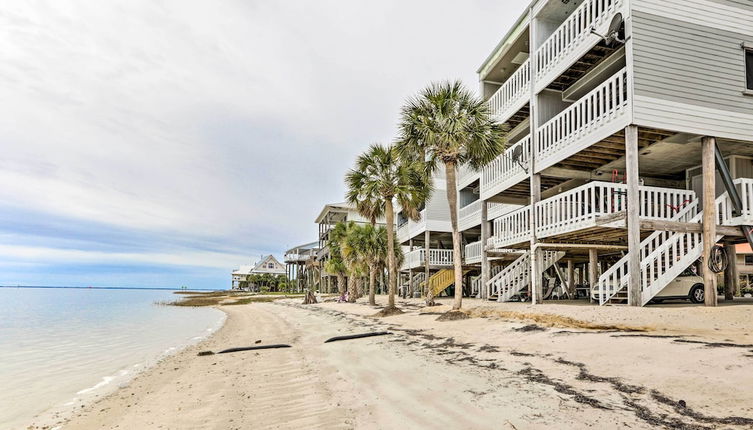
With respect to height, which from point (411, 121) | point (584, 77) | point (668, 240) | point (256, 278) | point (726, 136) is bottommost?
point (256, 278)

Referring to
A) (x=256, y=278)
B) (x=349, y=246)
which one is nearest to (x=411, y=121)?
(x=349, y=246)

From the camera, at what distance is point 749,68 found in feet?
39.7

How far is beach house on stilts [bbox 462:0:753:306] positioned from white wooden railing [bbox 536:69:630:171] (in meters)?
0.04

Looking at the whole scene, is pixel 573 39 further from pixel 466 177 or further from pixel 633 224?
pixel 466 177

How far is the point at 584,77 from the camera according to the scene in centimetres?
1472

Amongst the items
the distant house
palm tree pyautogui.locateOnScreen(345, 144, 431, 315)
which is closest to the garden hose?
palm tree pyautogui.locateOnScreen(345, 144, 431, 315)

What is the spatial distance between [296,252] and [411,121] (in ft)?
148

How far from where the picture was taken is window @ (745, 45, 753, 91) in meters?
12.0

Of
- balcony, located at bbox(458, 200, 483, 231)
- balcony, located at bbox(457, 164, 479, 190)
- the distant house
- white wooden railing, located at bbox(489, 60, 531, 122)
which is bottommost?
the distant house

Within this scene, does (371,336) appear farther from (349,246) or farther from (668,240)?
(349,246)

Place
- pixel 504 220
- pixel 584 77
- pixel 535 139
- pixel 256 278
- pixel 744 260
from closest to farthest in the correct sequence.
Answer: pixel 584 77
pixel 535 139
pixel 504 220
pixel 744 260
pixel 256 278

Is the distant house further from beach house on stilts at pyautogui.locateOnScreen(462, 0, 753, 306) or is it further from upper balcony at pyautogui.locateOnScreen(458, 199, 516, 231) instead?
beach house on stilts at pyautogui.locateOnScreen(462, 0, 753, 306)

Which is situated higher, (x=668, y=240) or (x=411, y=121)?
(x=411, y=121)

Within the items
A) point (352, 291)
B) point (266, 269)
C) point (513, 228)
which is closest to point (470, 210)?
point (513, 228)
